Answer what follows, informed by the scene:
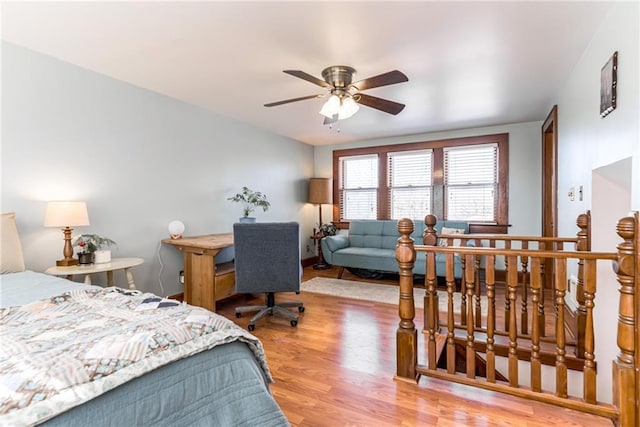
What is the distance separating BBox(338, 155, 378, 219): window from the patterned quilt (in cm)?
481

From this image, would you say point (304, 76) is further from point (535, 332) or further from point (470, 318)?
point (535, 332)

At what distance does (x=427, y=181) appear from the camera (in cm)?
529

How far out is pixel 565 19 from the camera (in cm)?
204

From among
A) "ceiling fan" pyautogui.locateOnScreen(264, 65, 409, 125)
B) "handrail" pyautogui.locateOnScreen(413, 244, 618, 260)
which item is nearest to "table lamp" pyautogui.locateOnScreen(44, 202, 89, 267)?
"ceiling fan" pyautogui.locateOnScreen(264, 65, 409, 125)

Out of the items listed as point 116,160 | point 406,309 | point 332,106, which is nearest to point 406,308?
point 406,309

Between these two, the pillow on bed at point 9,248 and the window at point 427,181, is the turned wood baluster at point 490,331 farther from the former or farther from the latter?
the window at point 427,181

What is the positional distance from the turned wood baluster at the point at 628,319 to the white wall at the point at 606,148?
0.96 feet

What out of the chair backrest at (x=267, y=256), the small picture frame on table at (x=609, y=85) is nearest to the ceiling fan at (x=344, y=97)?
the chair backrest at (x=267, y=256)

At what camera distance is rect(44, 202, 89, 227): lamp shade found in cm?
237

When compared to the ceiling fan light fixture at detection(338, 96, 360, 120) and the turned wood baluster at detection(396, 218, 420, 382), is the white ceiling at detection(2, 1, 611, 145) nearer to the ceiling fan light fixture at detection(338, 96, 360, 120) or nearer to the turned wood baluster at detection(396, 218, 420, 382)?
the ceiling fan light fixture at detection(338, 96, 360, 120)

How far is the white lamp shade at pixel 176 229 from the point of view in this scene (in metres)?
3.43

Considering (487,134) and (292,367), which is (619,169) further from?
(487,134)

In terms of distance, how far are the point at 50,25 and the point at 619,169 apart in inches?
155

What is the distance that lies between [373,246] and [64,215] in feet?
13.2
